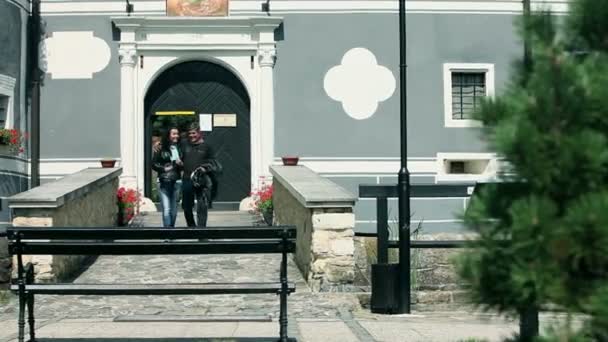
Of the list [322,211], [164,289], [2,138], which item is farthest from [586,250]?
[2,138]

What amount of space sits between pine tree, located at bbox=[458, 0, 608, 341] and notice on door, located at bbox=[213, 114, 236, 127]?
14.8 meters

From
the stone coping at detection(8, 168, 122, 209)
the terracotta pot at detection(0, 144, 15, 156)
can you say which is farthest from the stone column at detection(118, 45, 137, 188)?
the terracotta pot at detection(0, 144, 15, 156)

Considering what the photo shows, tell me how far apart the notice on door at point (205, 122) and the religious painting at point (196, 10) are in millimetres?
1970

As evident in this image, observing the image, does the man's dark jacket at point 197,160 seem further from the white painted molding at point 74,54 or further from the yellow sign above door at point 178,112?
the white painted molding at point 74,54

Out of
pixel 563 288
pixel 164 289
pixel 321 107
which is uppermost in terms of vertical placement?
pixel 321 107

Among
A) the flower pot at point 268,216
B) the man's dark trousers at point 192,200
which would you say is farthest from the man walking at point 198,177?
the flower pot at point 268,216

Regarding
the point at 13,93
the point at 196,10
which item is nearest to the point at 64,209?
the point at 13,93

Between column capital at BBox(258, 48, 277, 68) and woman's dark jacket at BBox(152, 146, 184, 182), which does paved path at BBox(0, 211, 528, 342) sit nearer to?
woman's dark jacket at BBox(152, 146, 184, 182)

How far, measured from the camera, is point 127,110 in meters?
16.8

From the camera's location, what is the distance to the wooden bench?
6.36 m

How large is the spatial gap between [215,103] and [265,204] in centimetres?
298

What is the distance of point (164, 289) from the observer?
20.6 ft

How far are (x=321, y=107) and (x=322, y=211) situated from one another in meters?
7.50

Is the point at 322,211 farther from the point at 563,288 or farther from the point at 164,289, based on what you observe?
the point at 563,288
